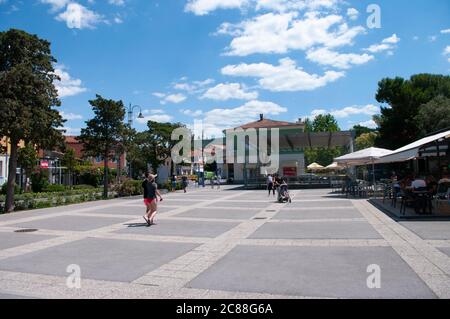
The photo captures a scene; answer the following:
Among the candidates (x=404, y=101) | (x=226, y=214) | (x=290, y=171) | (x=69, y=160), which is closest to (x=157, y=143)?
(x=69, y=160)

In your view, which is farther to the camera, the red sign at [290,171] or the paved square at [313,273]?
the red sign at [290,171]

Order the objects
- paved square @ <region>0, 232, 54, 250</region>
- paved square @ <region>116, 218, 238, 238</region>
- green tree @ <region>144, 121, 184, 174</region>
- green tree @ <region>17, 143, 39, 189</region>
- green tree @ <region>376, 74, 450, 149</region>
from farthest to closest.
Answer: green tree @ <region>144, 121, 184, 174</region> < green tree @ <region>376, 74, 450, 149</region> < green tree @ <region>17, 143, 39, 189</region> < paved square @ <region>116, 218, 238, 238</region> < paved square @ <region>0, 232, 54, 250</region>

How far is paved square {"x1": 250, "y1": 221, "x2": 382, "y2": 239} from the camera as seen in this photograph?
396 inches

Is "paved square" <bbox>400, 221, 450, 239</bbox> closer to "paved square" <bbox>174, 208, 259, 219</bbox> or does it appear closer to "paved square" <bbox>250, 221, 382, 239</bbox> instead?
"paved square" <bbox>250, 221, 382, 239</bbox>

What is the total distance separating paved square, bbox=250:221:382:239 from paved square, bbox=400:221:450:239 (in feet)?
3.33

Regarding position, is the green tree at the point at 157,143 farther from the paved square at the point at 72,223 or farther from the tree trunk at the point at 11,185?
the paved square at the point at 72,223

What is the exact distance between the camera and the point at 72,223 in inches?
547

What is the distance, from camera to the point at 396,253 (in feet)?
25.5

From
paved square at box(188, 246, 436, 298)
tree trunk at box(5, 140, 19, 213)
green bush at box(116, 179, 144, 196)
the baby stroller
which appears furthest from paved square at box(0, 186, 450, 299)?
green bush at box(116, 179, 144, 196)

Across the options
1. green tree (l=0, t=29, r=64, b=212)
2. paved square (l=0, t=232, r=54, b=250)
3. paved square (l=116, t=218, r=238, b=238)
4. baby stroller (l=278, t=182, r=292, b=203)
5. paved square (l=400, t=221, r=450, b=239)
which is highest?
green tree (l=0, t=29, r=64, b=212)

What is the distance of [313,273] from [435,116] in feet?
105

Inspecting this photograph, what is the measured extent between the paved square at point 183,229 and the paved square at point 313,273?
2915mm

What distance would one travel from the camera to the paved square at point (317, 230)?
10062 millimetres

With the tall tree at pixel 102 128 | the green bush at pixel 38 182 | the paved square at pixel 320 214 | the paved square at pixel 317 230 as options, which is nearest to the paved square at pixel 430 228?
the paved square at pixel 317 230
